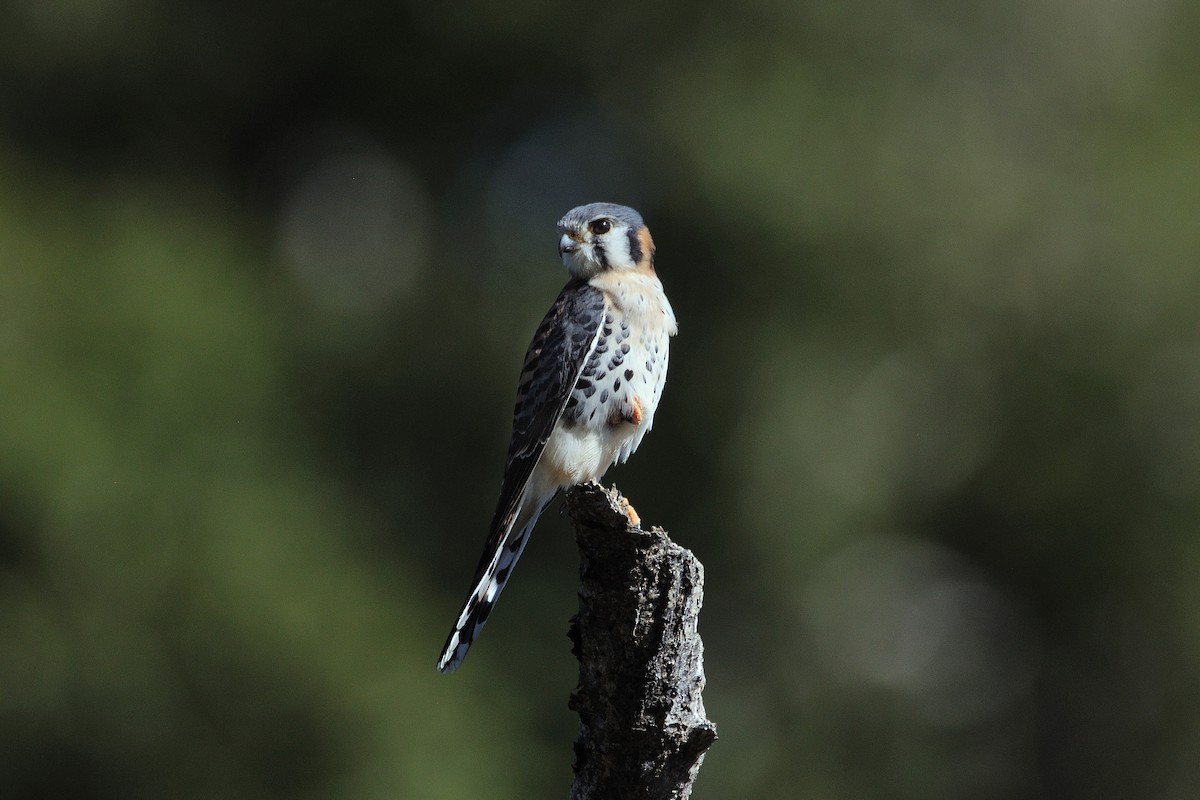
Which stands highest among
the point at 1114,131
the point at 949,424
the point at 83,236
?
the point at 1114,131

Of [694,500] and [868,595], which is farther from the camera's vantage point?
[868,595]

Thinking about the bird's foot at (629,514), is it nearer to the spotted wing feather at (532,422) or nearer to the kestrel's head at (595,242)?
the spotted wing feather at (532,422)

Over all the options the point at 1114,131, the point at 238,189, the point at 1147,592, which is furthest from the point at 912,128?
the point at 238,189

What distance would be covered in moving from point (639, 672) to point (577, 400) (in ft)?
4.96

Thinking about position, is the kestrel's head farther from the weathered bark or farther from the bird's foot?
the weathered bark

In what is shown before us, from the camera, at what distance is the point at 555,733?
24.2 feet

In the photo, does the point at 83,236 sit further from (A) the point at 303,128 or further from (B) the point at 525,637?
(B) the point at 525,637

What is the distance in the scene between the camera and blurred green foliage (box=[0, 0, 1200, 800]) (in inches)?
250

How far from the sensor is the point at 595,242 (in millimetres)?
4074

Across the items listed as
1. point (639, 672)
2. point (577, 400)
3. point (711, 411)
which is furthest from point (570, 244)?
point (711, 411)

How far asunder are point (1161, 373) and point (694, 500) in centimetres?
279

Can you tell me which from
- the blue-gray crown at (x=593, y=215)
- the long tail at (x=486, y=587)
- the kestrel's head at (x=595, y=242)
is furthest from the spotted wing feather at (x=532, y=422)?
the blue-gray crown at (x=593, y=215)

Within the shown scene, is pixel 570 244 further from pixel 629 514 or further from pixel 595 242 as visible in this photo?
pixel 629 514

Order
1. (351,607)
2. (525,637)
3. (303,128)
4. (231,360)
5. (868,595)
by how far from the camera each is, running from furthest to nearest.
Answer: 1. (303,128)
2. (868,595)
3. (525,637)
4. (231,360)
5. (351,607)
